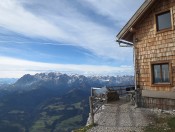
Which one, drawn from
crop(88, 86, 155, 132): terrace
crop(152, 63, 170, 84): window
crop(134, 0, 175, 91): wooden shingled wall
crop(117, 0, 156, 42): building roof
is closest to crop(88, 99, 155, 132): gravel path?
crop(88, 86, 155, 132): terrace

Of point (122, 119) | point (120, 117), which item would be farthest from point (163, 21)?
point (122, 119)

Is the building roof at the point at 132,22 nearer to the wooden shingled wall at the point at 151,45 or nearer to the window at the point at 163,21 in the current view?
the wooden shingled wall at the point at 151,45

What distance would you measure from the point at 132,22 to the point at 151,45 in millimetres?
2917

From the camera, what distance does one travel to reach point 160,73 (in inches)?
828

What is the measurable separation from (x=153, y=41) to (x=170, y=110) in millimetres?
5645

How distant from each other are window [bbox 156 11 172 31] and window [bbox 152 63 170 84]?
2986 mm

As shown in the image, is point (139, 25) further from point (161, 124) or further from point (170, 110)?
point (161, 124)

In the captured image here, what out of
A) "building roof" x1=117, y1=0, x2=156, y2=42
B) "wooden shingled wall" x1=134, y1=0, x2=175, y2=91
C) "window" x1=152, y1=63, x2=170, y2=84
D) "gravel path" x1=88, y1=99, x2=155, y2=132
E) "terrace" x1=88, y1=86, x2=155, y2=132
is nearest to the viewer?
"gravel path" x1=88, y1=99, x2=155, y2=132

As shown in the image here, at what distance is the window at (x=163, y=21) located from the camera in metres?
20.5

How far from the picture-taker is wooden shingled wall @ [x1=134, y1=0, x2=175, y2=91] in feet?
65.4

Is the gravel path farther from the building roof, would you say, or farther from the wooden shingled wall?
the building roof

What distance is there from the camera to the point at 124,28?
931 inches

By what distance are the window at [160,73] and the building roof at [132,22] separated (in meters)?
4.12

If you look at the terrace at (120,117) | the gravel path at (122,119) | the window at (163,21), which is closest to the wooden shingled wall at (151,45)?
the window at (163,21)
